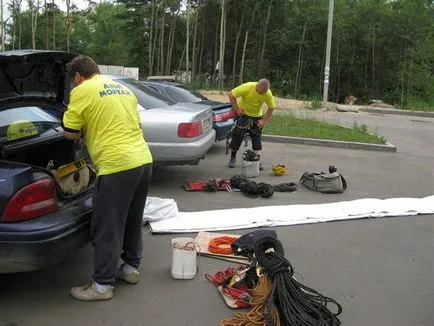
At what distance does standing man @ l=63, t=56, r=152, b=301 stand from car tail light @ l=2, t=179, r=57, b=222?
0.30 m

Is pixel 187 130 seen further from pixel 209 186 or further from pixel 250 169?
pixel 250 169

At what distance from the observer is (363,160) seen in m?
10.6

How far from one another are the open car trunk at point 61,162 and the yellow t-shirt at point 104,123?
39 cm

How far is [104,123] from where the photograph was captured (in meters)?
3.73

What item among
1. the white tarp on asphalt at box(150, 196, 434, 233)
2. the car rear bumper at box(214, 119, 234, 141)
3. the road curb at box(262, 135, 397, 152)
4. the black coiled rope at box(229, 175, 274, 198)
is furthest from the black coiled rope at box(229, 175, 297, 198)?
the road curb at box(262, 135, 397, 152)

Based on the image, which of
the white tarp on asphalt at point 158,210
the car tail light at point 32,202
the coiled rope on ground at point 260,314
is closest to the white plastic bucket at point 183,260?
the coiled rope on ground at point 260,314

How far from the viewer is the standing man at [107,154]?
3.71 metres

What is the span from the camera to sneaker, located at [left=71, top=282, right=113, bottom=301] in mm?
3889

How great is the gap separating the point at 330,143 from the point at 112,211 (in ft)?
29.5

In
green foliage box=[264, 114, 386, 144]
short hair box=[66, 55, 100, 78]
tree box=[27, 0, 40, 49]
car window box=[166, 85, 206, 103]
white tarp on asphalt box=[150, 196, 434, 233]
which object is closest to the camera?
short hair box=[66, 55, 100, 78]

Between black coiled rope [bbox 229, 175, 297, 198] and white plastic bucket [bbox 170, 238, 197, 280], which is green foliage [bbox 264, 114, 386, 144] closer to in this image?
black coiled rope [bbox 229, 175, 297, 198]

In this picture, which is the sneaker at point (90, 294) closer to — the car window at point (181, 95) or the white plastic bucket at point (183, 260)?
the white plastic bucket at point (183, 260)

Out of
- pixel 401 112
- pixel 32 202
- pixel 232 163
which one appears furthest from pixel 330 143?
pixel 401 112

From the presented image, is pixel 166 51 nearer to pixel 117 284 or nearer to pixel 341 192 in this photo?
pixel 341 192
